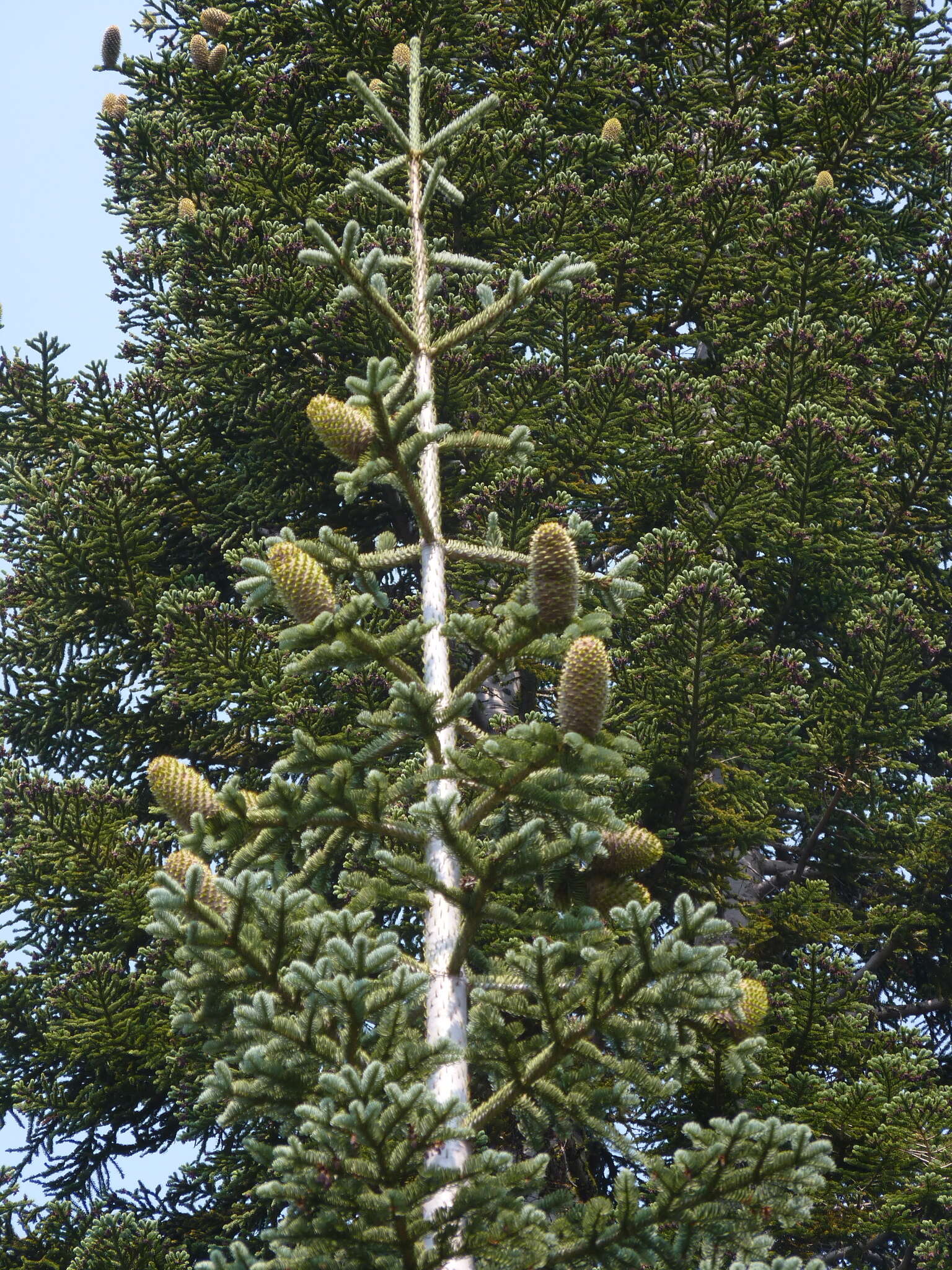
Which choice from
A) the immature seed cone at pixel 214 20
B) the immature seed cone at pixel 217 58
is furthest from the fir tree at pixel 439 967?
the immature seed cone at pixel 214 20

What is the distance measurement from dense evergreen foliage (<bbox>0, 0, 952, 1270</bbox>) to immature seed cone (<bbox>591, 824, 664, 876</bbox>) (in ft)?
0.43

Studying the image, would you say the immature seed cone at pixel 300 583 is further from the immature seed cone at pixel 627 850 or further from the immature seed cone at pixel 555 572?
the immature seed cone at pixel 627 850

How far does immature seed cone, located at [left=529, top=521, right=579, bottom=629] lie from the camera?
3.49 meters

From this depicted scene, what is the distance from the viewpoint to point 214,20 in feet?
33.8

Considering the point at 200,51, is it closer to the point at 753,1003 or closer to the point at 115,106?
the point at 115,106

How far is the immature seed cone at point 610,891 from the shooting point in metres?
3.98

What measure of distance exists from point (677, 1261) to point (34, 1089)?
3947 millimetres

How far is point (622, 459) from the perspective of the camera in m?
7.30

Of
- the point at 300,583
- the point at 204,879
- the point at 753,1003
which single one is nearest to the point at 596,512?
the point at 753,1003

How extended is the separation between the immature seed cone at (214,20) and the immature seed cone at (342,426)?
24.0 feet

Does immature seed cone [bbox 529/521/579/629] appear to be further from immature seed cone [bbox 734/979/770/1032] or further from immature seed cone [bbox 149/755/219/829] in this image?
immature seed cone [bbox 734/979/770/1032]

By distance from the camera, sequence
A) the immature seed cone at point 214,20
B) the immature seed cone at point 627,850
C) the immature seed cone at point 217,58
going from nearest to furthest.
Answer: the immature seed cone at point 627,850, the immature seed cone at point 217,58, the immature seed cone at point 214,20

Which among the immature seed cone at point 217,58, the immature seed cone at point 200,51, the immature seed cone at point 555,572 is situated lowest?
the immature seed cone at point 555,572

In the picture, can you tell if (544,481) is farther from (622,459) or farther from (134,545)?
(134,545)
